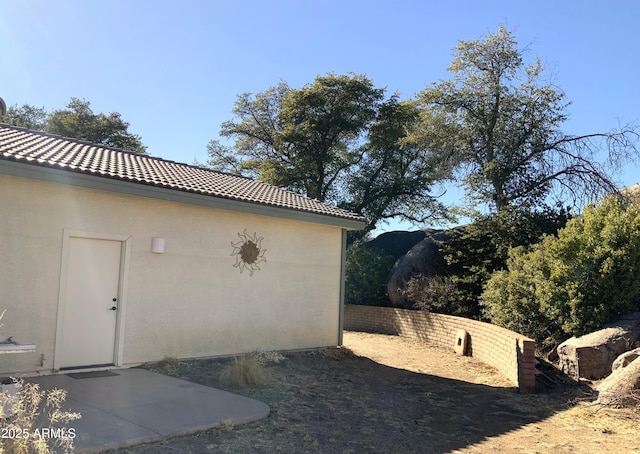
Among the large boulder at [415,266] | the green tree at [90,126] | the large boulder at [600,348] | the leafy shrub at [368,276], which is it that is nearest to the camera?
the large boulder at [600,348]

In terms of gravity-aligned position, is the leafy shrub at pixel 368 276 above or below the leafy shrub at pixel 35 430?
above

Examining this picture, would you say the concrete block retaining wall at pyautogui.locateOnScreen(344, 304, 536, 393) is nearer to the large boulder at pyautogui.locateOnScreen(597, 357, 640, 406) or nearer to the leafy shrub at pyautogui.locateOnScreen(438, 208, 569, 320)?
the leafy shrub at pyautogui.locateOnScreen(438, 208, 569, 320)

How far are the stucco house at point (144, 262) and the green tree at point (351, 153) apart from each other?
13.2 m

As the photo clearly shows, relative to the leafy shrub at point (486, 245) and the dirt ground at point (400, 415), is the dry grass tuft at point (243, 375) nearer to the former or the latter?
the dirt ground at point (400, 415)

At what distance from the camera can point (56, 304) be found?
8.45 meters

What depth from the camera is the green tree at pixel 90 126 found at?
32500 mm

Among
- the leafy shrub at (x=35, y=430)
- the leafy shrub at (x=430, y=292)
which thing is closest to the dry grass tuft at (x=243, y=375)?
the leafy shrub at (x=35, y=430)

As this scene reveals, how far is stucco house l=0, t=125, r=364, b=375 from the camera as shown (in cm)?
818

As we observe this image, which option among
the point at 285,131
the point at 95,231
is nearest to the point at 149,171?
the point at 95,231

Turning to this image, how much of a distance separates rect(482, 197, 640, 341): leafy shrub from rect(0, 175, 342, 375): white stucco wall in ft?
15.3

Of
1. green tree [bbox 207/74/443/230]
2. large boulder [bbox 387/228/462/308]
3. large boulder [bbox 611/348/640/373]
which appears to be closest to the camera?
large boulder [bbox 611/348/640/373]

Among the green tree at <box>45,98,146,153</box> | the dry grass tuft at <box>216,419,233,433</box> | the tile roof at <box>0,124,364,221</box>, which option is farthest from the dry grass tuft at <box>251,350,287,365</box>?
the green tree at <box>45,98,146,153</box>

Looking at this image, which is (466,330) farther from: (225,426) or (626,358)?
(225,426)

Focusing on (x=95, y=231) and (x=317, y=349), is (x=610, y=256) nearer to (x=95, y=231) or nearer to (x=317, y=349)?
(x=317, y=349)
